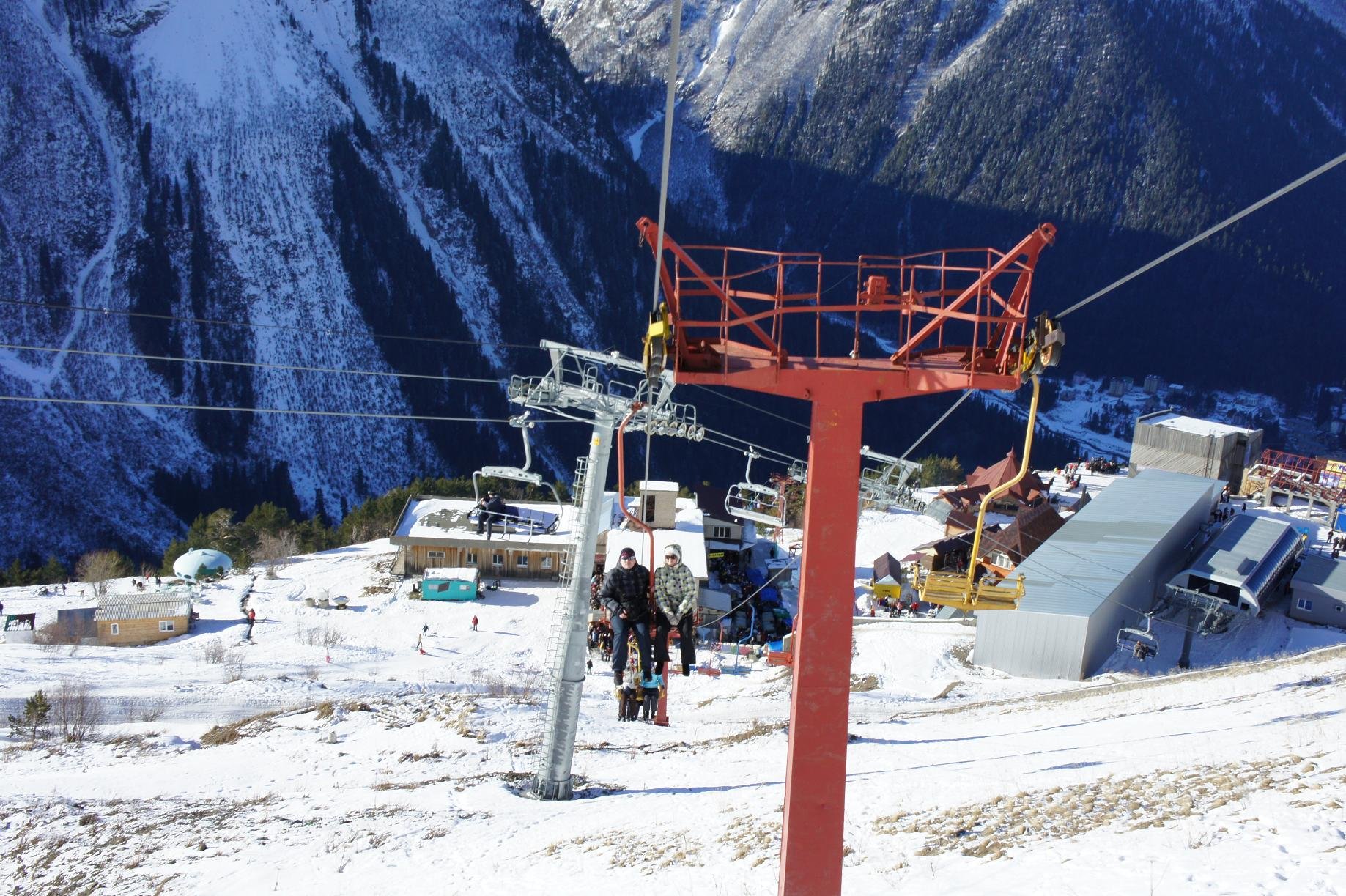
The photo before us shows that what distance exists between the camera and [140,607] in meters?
31.7

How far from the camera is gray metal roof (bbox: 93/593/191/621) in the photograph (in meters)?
31.2

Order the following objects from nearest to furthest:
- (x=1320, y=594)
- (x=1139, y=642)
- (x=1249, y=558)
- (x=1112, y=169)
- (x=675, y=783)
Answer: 1. (x=675, y=783)
2. (x=1139, y=642)
3. (x=1320, y=594)
4. (x=1249, y=558)
5. (x=1112, y=169)

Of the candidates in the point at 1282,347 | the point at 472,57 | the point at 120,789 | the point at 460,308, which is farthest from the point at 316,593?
the point at 1282,347

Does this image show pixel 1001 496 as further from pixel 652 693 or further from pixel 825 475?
pixel 825 475

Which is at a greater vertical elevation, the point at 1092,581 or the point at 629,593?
the point at 629,593

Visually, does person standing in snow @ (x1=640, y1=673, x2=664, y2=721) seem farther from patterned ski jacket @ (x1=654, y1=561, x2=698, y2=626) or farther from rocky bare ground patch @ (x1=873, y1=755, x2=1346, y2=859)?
rocky bare ground patch @ (x1=873, y1=755, x2=1346, y2=859)

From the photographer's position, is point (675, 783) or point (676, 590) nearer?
point (676, 590)

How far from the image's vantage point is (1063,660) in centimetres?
2409

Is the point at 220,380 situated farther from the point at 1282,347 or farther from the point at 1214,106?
the point at 1214,106

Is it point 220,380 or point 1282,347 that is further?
point 1282,347

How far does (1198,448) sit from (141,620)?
159ft

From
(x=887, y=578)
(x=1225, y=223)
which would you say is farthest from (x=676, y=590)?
(x=887, y=578)

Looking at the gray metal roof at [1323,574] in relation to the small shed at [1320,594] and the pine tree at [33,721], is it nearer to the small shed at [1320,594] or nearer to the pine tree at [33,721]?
the small shed at [1320,594]

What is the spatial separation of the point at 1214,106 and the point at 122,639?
204294 mm
